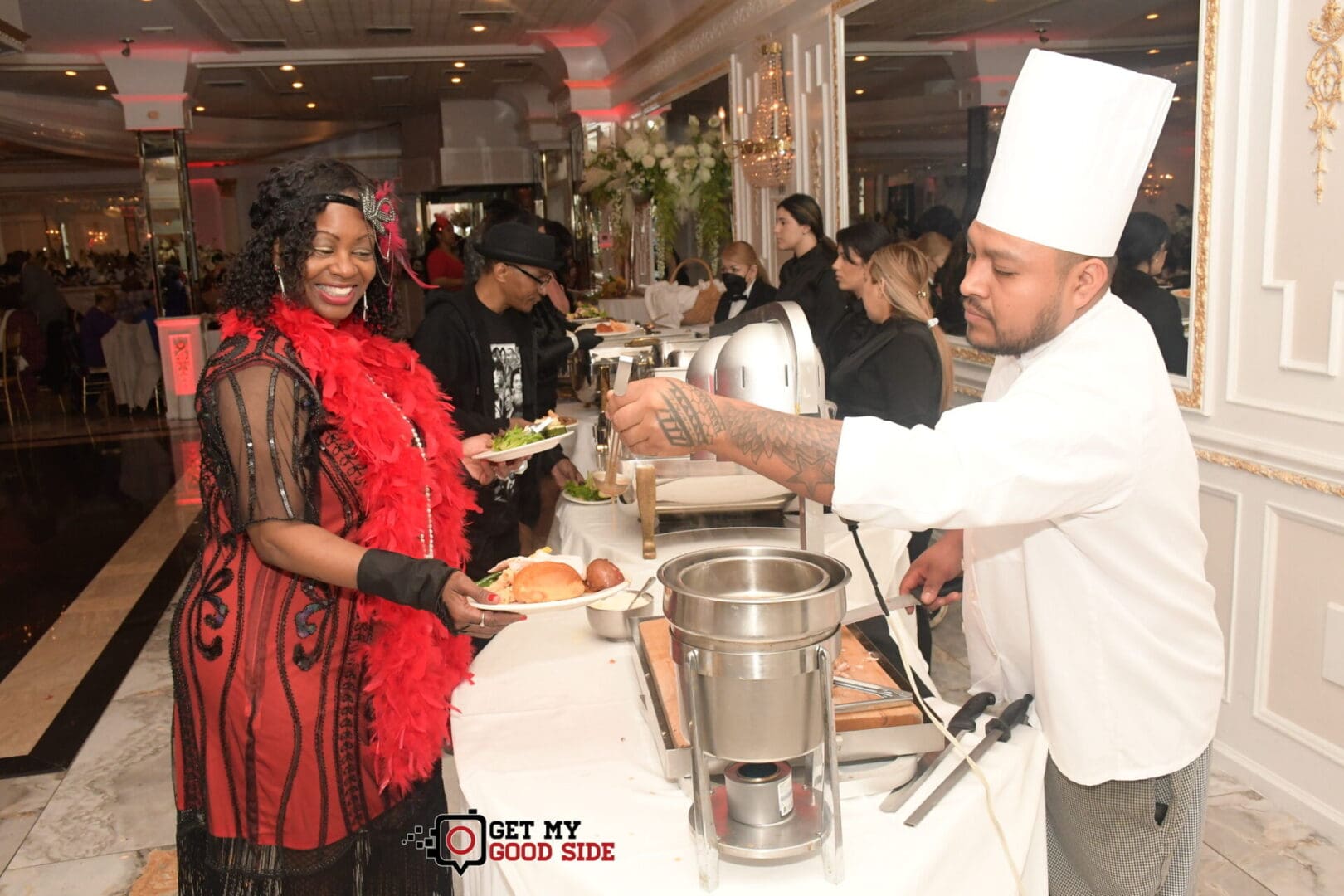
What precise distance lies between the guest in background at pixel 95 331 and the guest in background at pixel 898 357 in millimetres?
8632

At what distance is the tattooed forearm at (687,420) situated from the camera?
1134mm

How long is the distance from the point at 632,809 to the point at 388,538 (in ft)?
2.11

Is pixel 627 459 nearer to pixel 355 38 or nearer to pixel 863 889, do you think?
pixel 863 889

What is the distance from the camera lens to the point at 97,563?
17.4 feet

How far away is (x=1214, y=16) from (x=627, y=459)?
6.17 feet

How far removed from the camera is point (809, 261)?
4848 millimetres

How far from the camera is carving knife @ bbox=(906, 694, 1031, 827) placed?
119 cm

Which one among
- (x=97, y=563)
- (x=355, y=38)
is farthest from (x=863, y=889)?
(x=355, y=38)

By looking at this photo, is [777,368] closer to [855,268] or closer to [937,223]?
[855,268]

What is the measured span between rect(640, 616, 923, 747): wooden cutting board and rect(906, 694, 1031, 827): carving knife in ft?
0.24

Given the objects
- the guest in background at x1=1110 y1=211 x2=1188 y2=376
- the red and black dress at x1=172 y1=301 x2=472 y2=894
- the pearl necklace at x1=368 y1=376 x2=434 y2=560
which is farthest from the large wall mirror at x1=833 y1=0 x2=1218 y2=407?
the red and black dress at x1=172 y1=301 x2=472 y2=894

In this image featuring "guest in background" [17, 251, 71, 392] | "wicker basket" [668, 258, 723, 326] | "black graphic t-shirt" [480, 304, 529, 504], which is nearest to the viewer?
"black graphic t-shirt" [480, 304, 529, 504]

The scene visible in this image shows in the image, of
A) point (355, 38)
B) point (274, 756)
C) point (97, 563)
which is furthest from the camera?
point (355, 38)

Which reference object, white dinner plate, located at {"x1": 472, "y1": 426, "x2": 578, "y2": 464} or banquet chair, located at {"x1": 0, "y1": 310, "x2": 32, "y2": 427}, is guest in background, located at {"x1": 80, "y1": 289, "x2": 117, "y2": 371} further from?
white dinner plate, located at {"x1": 472, "y1": 426, "x2": 578, "y2": 464}
